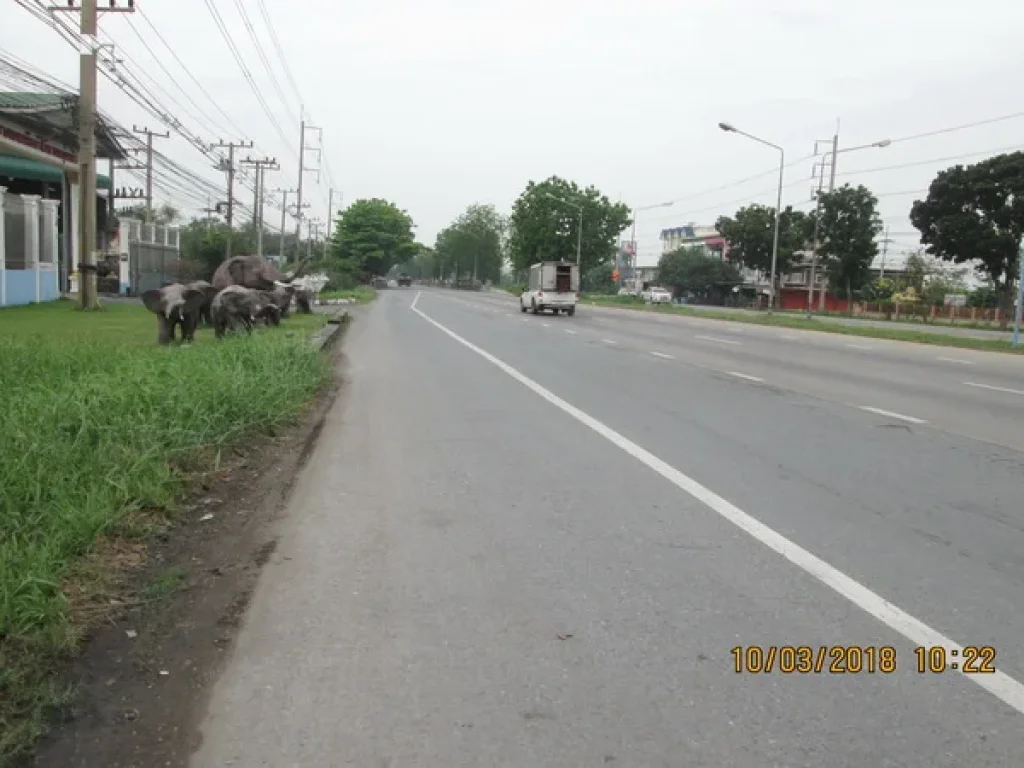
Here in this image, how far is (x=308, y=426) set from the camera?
9.20 metres

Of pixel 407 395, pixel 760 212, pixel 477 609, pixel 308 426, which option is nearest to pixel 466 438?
pixel 308 426

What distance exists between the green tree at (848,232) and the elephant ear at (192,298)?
53095 millimetres

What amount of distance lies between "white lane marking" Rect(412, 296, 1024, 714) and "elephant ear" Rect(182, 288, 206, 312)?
9.73 m

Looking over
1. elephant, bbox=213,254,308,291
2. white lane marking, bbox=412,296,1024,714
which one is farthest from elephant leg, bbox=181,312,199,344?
white lane marking, bbox=412,296,1024,714

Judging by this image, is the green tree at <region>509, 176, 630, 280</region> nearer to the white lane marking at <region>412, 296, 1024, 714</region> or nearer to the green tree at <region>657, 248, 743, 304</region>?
the green tree at <region>657, 248, 743, 304</region>

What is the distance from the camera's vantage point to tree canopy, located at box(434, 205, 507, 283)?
129m

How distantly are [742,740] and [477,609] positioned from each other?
1.51 meters

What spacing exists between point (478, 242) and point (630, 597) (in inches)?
A: 4975

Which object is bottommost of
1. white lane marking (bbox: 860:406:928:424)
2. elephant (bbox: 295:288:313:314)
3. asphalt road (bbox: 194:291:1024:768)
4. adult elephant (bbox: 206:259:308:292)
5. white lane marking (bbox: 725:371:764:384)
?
asphalt road (bbox: 194:291:1024:768)

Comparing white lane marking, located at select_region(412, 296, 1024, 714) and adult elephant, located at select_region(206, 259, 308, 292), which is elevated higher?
adult elephant, located at select_region(206, 259, 308, 292)

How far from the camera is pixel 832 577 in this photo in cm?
464

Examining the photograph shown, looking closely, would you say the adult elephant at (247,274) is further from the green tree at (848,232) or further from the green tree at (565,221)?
the green tree at (565,221)

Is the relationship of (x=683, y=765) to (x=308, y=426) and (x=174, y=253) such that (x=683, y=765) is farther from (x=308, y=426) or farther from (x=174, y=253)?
(x=174, y=253)
